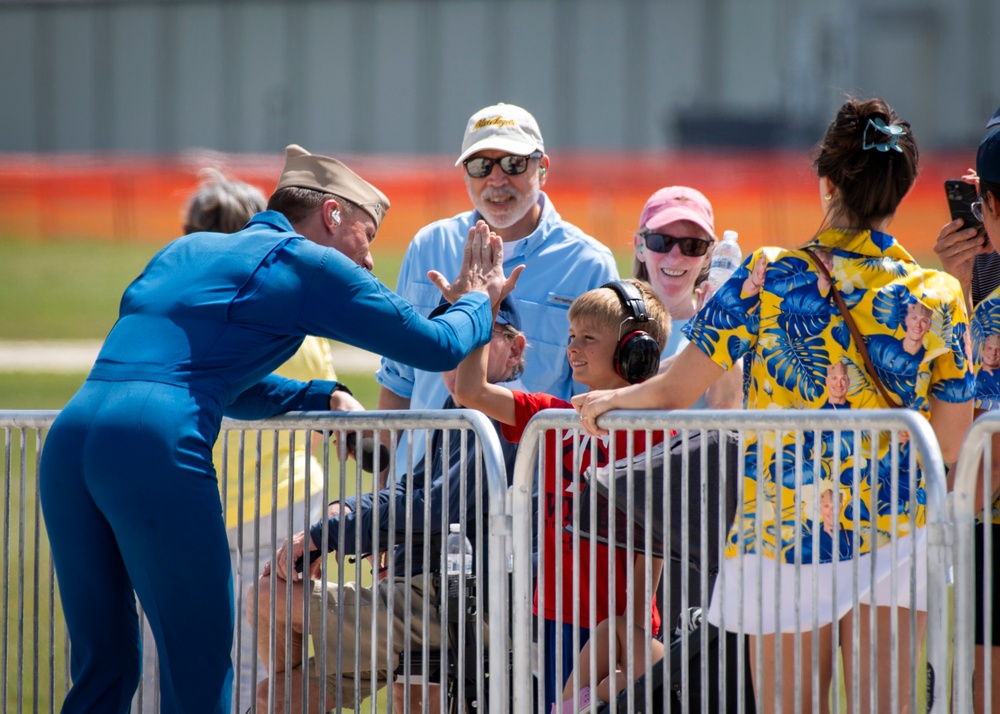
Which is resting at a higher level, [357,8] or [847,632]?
[357,8]

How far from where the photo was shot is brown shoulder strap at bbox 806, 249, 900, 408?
290 cm

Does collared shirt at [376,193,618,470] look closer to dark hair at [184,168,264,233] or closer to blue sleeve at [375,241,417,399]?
blue sleeve at [375,241,417,399]

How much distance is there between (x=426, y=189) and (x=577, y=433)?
21.7 meters

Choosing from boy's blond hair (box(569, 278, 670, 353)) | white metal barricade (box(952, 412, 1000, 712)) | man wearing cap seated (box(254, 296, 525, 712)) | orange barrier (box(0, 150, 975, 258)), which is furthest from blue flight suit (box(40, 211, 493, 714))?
orange barrier (box(0, 150, 975, 258))

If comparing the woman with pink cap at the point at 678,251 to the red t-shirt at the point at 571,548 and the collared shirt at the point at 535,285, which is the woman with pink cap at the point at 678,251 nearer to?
the collared shirt at the point at 535,285

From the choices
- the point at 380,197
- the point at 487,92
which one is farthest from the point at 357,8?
the point at 380,197

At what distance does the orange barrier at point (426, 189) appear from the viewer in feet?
75.2

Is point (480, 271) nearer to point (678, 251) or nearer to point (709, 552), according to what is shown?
point (709, 552)

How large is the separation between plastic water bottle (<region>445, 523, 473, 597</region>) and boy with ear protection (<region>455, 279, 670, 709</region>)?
0.67 ft

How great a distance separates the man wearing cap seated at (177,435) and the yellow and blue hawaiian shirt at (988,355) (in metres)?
1.37

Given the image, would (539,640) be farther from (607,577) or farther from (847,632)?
(847,632)

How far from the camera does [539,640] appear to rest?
3184 mm

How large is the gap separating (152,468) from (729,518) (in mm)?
1370

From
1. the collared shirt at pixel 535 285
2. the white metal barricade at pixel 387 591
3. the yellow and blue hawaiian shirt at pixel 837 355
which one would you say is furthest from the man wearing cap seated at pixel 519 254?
the yellow and blue hawaiian shirt at pixel 837 355
